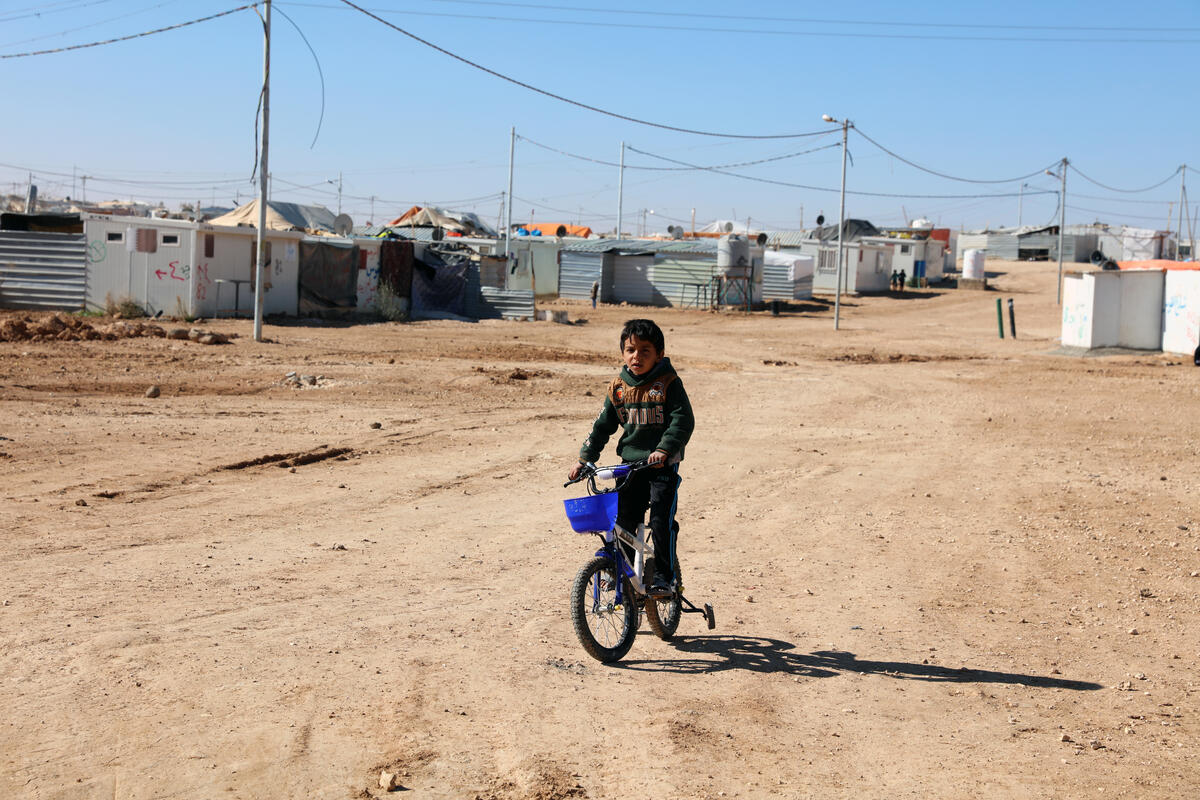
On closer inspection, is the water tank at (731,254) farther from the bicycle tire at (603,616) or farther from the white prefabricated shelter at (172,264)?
the bicycle tire at (603,616)

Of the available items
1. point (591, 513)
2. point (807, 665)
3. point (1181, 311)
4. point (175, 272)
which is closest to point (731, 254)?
point (1181, 311)

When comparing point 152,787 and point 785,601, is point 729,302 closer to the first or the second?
point 785,601

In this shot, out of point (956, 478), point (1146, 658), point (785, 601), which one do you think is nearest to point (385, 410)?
point (956, 478)

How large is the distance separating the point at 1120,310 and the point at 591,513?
26418mm

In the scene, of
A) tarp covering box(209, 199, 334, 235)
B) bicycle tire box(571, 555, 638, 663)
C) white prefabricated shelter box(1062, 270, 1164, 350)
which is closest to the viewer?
bicycle tire box(571, 555, 638, 663)

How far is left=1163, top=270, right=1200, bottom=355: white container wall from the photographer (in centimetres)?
2642

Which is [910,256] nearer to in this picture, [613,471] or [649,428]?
[649,428]

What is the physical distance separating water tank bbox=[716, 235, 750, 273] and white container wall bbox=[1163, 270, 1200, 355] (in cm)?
2219

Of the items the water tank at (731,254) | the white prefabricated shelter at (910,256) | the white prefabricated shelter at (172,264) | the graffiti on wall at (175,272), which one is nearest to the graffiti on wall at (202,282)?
the white prefabricated shelter at (172,264)

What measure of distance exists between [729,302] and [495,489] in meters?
39.0

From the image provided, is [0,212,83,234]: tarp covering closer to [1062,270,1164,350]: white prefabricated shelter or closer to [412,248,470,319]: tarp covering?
[412,248,470,319]: tarp covering

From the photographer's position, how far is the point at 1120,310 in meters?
28.4

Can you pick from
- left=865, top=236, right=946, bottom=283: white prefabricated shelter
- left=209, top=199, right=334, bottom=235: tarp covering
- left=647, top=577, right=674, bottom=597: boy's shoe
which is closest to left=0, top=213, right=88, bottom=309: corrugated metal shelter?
left=209, top=199, right=334, bottom=235: tarp covering

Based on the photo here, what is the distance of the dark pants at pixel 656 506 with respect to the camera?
5.77 meters
